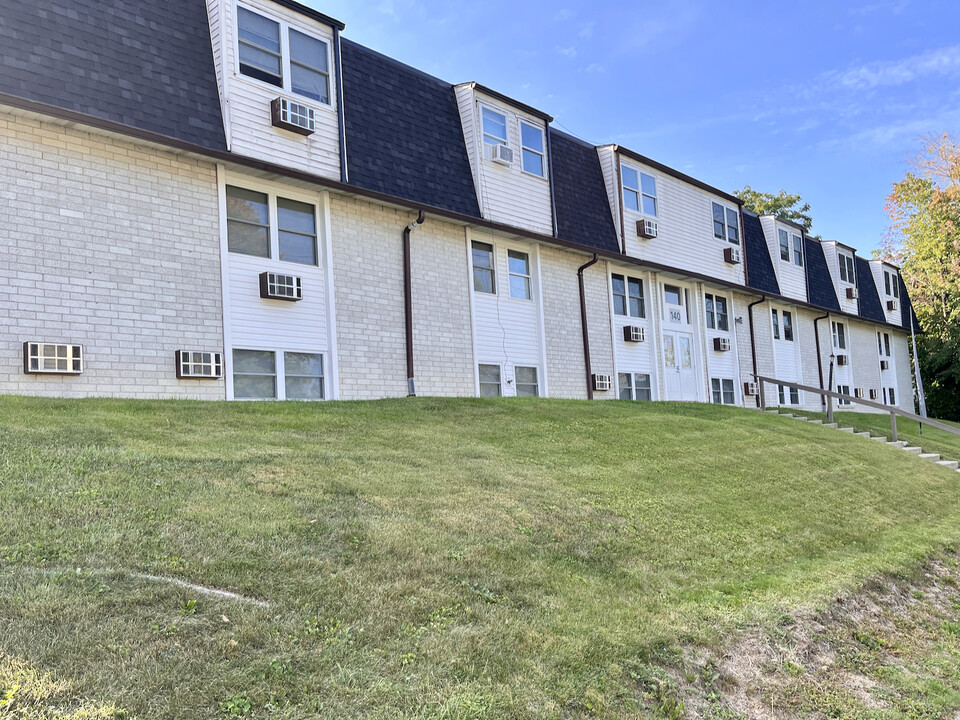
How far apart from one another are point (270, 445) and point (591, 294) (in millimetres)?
11382

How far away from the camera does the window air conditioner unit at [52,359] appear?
356 inches

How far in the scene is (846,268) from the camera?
30531 millimetres

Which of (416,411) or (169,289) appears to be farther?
(416,411)

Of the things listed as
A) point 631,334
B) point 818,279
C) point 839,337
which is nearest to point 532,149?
point 631,334

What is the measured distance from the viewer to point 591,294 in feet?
58.8

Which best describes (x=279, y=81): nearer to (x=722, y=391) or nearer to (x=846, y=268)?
(x=722, y=391)

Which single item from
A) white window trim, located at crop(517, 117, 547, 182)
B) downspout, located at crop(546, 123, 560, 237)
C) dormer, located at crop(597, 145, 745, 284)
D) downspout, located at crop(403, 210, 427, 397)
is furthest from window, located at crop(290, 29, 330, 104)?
dormer, located at crop(597, 145, 745, 284)

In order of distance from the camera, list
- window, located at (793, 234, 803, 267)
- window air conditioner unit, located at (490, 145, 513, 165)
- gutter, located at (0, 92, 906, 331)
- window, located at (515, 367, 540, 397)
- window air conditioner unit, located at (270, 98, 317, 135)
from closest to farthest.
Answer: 1. gutter, located at (0, 92, 906, 331)
2. window air conditioner unit, located at (270, 98, 317, 135)
3. window air conditioner unit, located at (490, 145, 513, 165)
4. window, located at (515, 367, 540, 397)
5. window, located at (793, 234, 803, 267)

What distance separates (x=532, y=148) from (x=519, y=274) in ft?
9.44

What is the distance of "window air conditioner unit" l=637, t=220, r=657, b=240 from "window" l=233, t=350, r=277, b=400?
10739 mm

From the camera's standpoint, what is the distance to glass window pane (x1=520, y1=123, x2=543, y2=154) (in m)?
16.7

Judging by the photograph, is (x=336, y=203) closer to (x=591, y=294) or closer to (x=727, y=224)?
(x=591, y=294)

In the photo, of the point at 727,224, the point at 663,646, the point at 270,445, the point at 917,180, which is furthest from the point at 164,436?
the point at 917,180

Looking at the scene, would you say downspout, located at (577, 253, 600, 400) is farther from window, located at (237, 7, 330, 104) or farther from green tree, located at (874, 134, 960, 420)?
green tree, located at (874, 134, 960, 420)
